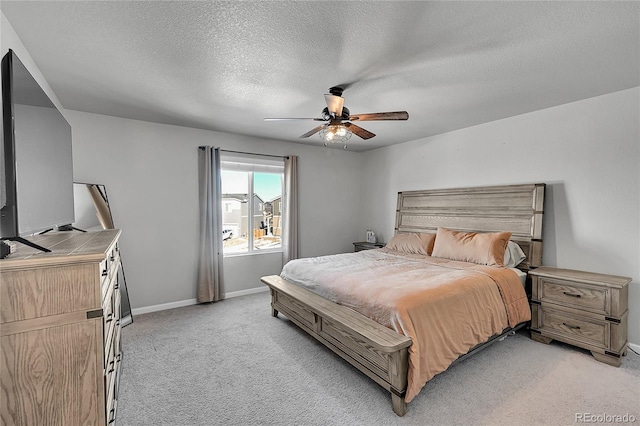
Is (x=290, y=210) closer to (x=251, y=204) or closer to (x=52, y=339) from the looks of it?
(x=251, y=204)

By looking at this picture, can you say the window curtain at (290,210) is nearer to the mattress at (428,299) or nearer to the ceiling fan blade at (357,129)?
the mattress at (428,299)

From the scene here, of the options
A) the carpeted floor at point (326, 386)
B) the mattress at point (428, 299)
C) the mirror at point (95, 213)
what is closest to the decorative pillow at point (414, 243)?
the mattress at point (428, 299)

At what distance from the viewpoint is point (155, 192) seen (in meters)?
3.94

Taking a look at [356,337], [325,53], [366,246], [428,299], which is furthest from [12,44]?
[366,246]

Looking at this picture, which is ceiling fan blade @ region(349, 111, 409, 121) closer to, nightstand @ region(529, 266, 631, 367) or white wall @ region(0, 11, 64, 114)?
nightstand @ region(529, 266, 631, 367)

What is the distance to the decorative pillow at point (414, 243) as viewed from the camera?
164 inches

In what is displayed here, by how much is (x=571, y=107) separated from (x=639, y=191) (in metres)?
1.11

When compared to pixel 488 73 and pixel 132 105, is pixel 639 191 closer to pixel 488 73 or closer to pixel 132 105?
pixel 488 73

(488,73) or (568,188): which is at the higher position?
(488,73)

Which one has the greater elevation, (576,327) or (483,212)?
(483,212)

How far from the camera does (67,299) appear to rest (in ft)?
4.26

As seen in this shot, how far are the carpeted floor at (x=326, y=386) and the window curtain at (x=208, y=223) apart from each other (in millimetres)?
1034

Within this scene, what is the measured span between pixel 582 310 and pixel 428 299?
1776mm

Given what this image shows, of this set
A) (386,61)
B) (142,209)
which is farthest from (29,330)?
(142,209)
